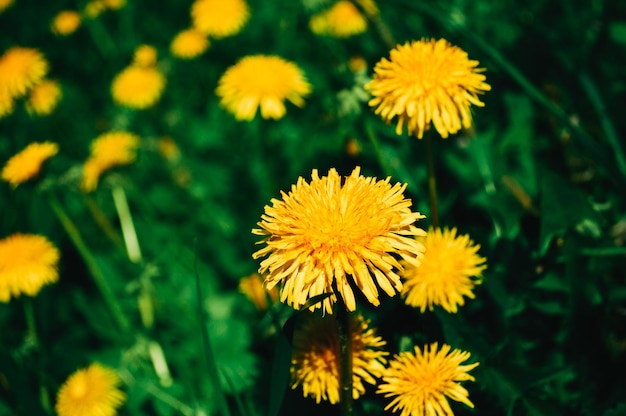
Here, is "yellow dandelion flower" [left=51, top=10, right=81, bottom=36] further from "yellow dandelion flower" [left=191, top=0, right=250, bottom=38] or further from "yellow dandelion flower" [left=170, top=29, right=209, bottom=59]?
"yellow dandelion flower" [left=191, top=0, right=250, bottom=38]

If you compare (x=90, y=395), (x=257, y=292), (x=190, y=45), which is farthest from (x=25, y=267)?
(x=190, y=45)

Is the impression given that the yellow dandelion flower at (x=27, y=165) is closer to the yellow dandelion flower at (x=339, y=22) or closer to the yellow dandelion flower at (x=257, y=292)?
the yellow dandelion flower at (x=257, y=292)

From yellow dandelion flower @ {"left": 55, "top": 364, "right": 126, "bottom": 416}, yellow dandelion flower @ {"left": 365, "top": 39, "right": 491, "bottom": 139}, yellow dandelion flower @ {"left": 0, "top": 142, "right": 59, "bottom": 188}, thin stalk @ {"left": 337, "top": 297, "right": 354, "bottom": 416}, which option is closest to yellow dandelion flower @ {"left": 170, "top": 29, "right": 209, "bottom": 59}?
yellow dandelion flower @ {"left": 0, "top": 142, "right": 59, "bottom": 188}

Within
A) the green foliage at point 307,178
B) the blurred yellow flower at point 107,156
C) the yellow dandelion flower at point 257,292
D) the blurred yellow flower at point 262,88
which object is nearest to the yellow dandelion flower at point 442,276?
the green foliage at point 307,178

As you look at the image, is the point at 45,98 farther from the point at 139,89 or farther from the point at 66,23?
the point at 66,23

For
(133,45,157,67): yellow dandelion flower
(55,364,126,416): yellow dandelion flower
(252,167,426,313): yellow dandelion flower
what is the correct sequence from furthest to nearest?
(133,45,157,67): yellow dandelion flower → (55,364,126,416): yellow dandelion flower → (252,167,426,313): yellow dandelion flower

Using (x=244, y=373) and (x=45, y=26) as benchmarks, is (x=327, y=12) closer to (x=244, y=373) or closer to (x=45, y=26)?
(x=244, y=373)
